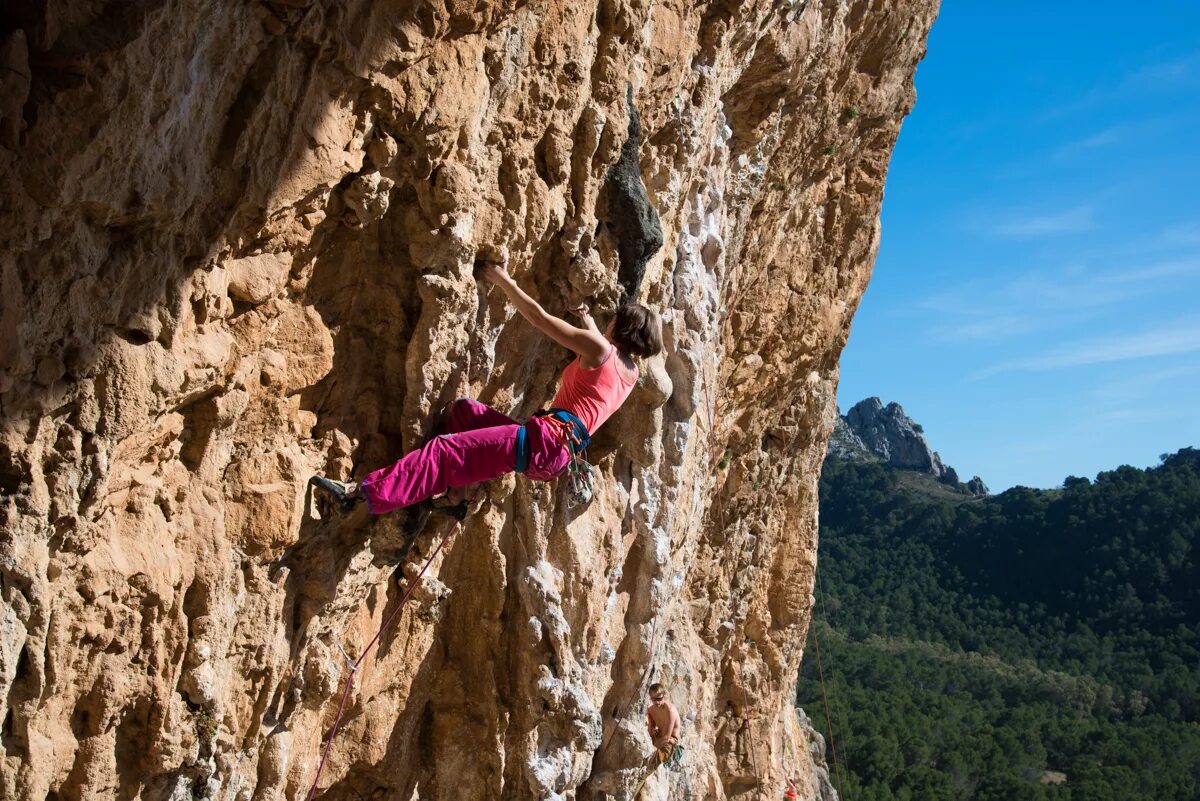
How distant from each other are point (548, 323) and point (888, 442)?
237ft

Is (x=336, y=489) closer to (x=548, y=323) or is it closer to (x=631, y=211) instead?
(x=548, y=323)

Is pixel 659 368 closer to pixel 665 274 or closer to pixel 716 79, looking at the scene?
pixel 665 274

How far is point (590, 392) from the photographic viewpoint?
471cm

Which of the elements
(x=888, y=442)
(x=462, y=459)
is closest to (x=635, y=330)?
(x=462, y=459)

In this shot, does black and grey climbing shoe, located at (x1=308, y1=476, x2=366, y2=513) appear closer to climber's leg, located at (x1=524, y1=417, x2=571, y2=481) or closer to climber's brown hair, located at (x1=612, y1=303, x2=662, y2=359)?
climber's leg, located at (x1=524, y1=417, x2=571, y2=481)

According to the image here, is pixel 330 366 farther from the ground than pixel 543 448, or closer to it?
farther from the ground

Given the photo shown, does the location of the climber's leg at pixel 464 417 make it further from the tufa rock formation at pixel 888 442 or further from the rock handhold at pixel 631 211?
the tufa rock formation at pixel 888 442

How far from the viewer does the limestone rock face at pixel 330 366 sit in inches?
113

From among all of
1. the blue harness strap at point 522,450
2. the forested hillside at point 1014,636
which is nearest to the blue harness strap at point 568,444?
the blue harness strap at point 522,450

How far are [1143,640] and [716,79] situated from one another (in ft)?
137

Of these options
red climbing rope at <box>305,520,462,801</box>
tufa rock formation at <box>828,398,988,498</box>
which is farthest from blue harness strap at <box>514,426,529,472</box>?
tufa rock formation at <box>828,398,988,498</box>

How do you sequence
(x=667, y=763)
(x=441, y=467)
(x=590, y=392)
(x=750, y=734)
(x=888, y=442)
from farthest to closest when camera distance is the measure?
(x=888, y=442)
(x=750, y=734)
(x=667, y=763)
(x=590, y=392)
(x=441, y=467)

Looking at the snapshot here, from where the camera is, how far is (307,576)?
4.25 meters

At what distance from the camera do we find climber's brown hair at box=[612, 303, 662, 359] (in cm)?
487
